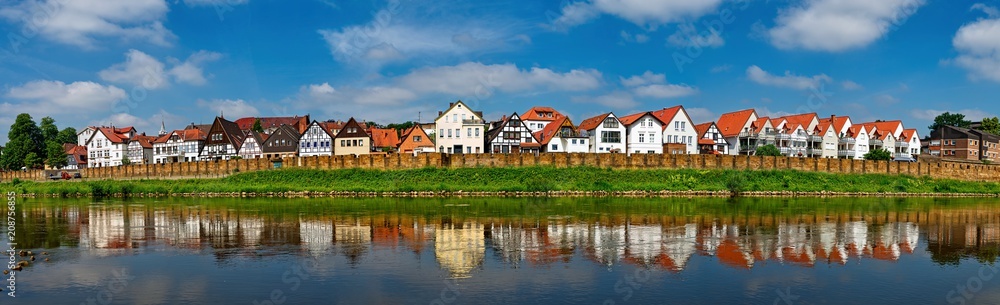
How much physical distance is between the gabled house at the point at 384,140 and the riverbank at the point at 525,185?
67.1 ft

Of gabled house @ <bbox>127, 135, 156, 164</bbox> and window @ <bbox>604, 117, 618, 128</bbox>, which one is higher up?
window @ <bbox>604, 117, 618, 128</bbox>

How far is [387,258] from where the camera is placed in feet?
71.3

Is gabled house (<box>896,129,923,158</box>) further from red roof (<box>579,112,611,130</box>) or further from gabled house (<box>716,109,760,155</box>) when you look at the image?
red roof (<box>579,112,611,130</box>)

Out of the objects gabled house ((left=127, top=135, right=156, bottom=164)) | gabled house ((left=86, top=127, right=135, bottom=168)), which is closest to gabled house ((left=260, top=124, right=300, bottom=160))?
gabled house ((left=127, top=135, right=156, bottom=164))

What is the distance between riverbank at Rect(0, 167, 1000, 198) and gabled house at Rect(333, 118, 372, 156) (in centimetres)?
1427

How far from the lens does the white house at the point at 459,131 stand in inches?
3017

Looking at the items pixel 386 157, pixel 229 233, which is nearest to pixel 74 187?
pixel 386 157

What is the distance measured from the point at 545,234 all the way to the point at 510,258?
6.57 metres

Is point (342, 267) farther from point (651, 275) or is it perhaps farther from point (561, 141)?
point (561, 141)

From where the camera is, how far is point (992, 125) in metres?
123

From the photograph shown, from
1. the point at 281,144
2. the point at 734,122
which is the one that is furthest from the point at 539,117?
the point at 281,144

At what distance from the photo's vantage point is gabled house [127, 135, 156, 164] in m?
99.6

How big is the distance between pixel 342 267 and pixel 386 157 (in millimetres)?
48348

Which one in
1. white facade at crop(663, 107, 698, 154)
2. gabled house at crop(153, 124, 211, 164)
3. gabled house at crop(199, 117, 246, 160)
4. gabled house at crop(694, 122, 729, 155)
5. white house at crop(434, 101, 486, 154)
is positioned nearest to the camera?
white house at crop(434, 101, 486, 154)
